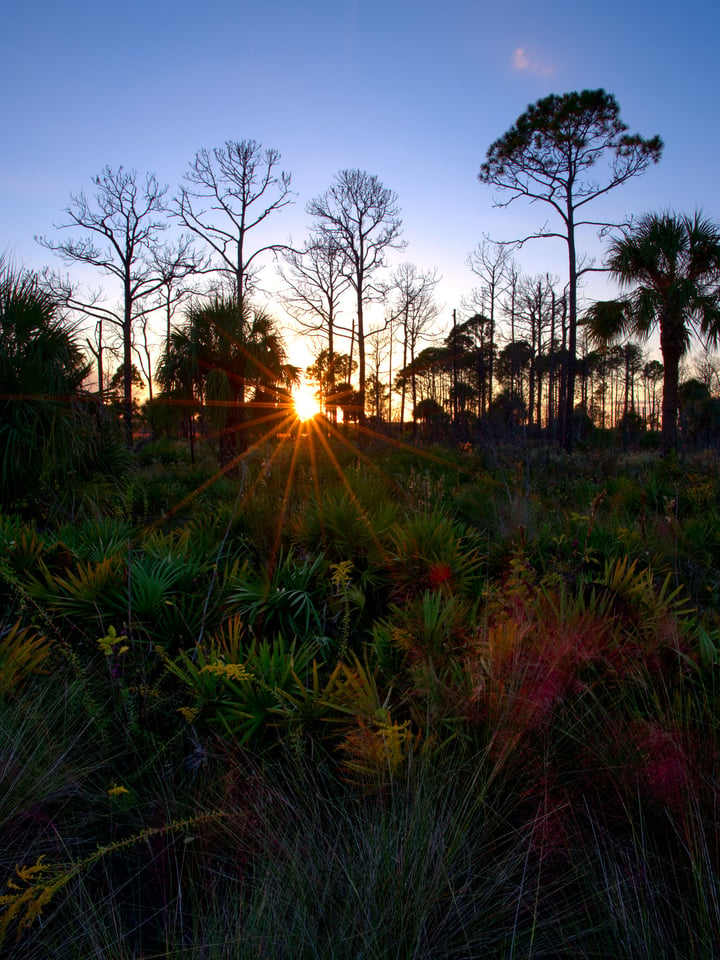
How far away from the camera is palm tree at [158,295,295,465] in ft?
46.2

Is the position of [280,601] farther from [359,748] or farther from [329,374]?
[329,374]

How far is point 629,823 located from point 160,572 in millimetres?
3432

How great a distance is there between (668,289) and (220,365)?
14.2 metres

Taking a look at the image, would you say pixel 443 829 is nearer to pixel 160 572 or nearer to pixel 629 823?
pixel 629 823

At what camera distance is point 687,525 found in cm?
553

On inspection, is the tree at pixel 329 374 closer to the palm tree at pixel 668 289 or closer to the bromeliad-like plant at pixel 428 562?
the palm tree at pixel 668 289

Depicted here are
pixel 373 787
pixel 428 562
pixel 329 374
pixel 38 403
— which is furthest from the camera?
pixel 329 374

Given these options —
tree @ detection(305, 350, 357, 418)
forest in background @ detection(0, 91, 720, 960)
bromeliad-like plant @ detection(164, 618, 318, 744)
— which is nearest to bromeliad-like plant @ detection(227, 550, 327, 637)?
forest in background @ detection(0, 91, 720, 960)

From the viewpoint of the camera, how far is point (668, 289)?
15945mm

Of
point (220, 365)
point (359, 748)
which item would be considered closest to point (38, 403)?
point (359, 748)

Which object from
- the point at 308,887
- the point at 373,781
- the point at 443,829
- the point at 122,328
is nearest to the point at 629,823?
the point at 443,829

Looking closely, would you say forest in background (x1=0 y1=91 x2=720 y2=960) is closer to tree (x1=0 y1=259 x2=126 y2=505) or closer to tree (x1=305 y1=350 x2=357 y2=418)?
tree (x1=0 y1=259 x2=126 y2=505)

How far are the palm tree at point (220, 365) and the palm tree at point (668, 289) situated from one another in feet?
39.5

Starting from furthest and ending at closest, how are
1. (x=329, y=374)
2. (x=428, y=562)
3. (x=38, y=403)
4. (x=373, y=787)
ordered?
(x=329, y=374)
(x=38, y=403)
(x=428, y=562)
(x=373, y=787)
